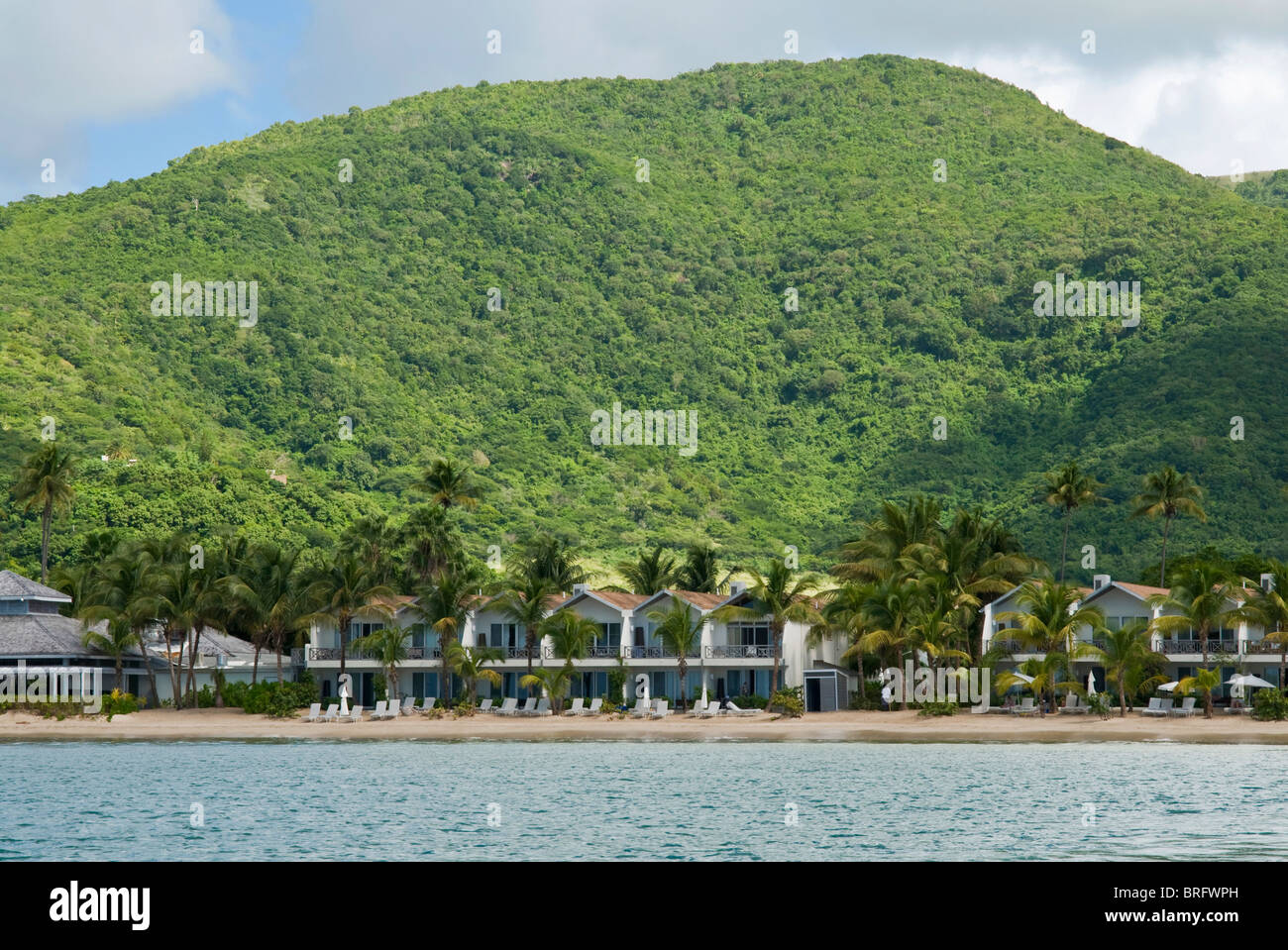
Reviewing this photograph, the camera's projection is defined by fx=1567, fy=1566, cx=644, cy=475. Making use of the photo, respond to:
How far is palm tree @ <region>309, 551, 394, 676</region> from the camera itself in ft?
217

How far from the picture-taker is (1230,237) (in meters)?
156

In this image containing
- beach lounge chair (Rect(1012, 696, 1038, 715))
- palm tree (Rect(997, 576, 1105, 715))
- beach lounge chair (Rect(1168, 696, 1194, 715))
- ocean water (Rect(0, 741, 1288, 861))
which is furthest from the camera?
beach lounge chair (Rect(1012, 696, 1038, 715))

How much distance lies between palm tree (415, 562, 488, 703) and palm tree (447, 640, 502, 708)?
0.39m

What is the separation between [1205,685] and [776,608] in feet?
54.4

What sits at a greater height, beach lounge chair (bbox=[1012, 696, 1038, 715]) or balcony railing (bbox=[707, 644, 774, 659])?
balcony railing (bbox=[707, 644, 774, 659])

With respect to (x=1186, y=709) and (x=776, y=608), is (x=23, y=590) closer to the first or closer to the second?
(x=776, y=608)

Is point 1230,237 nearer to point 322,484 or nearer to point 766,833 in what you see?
point 322,484

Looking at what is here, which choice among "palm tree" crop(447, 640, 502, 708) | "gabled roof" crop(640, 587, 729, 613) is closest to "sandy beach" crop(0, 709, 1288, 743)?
"palm tree" crop(447, 640, 502, 708)

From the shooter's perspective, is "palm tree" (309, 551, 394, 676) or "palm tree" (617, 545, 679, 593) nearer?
"palm tree" (309, 551, 394, 676)

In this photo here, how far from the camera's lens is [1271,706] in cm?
5531

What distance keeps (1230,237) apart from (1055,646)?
362 feet

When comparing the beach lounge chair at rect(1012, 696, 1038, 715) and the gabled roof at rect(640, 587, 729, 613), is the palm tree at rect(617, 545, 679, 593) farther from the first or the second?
the beach lounge chair at rect(1012, 696, 1038, 715)

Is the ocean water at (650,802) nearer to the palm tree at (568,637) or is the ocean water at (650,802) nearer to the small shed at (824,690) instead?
the palm tree at (568,637)
